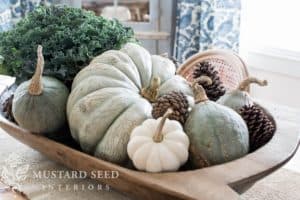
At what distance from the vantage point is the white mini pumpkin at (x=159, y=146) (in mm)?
712

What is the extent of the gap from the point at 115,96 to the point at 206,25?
1.64 metres

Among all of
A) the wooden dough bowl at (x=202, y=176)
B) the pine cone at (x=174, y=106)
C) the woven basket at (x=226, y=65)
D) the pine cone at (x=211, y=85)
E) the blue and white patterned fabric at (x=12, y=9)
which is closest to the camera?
the wooden dough bowl at (x=202, y=176)

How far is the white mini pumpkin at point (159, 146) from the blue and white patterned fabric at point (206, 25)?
5.38ft

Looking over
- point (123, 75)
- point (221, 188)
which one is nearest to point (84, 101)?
point (123, 75)

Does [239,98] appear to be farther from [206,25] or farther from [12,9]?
[12,9]

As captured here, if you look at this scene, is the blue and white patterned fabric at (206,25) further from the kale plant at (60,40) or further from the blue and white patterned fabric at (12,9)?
the kale plant at (60,40)

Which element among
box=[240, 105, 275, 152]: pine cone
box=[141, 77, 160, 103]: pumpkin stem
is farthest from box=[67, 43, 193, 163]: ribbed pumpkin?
box=[240, 105, 275, 152]: pine cone

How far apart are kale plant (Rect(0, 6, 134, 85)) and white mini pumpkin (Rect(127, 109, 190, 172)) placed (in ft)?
0.90

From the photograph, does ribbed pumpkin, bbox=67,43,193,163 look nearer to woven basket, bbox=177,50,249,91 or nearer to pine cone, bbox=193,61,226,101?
pine cone, bbox=193,61,226,101

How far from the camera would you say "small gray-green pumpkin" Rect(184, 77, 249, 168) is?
738 millimetres

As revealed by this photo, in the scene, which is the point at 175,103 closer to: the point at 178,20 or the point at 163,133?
the point at 163,133

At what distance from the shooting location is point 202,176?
26.9 inches

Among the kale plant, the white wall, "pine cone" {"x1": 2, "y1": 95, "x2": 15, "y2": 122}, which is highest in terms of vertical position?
the kale plant

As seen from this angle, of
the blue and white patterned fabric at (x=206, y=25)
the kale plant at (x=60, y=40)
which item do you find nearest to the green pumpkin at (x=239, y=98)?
the kale plant at (x=60, y=40)
